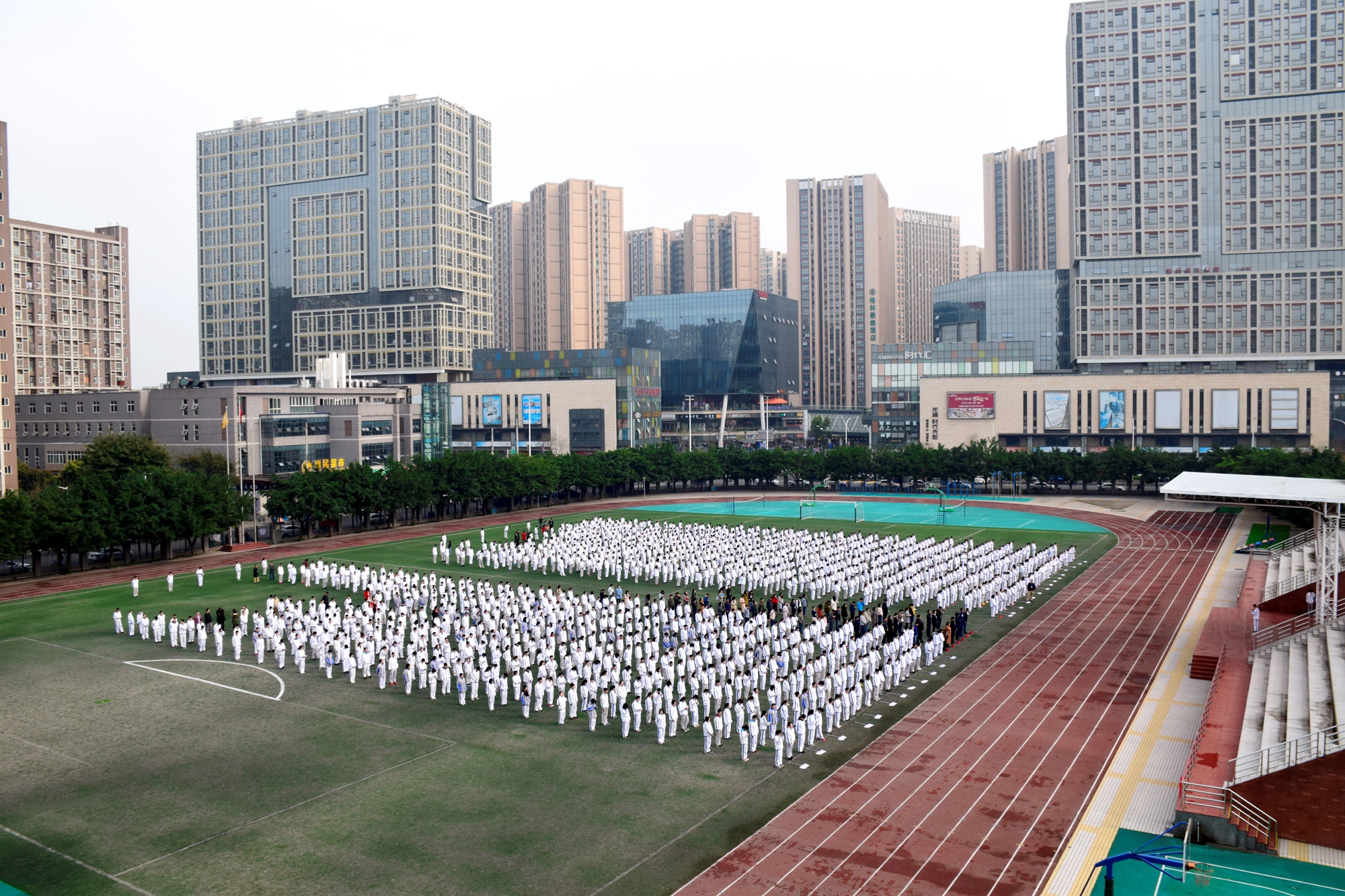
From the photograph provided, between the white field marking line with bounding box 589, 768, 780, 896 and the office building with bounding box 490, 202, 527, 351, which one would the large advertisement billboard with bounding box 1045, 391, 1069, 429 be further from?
the office building with bounding box 490, 202, 527, 351

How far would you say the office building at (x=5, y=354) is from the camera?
5609cm

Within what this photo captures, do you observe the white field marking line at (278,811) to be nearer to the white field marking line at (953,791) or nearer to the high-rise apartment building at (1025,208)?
the white field marking line at (953,791)

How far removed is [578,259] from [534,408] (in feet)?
252

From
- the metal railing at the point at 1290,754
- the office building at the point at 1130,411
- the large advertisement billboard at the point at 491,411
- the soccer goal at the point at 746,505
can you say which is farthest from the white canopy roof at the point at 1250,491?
the large advertisement billboard at the point at 491,411

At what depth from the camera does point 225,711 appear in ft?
71.1

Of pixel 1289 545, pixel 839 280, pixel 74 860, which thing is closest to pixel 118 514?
pixel 74 860

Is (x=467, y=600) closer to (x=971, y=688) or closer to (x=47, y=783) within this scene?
(x=47, y=783)

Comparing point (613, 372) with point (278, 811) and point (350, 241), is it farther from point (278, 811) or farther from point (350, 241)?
point (278, 811)

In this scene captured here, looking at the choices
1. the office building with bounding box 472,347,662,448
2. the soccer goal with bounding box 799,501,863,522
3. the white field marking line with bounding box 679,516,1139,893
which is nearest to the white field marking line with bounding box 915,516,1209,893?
the white field marking line with bounding box 679,516,1139,893

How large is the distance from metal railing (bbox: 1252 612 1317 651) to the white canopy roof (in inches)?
117

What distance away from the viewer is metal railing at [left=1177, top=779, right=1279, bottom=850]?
14469 millimetres

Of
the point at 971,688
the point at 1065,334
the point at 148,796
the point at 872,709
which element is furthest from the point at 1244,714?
the point at 1065,334

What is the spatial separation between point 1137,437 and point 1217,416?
661cm

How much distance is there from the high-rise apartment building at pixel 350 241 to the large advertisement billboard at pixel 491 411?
9307 millimetres
